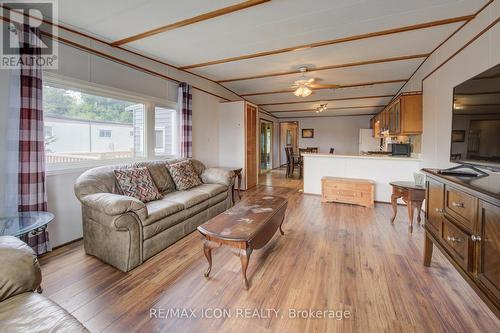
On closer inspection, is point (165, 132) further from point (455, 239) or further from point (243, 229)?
point (455, 239)

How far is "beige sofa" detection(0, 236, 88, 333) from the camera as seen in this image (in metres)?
0.87

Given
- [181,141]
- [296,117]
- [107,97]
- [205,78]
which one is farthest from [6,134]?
[296,117]

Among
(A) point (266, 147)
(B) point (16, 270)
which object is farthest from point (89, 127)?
(A) point (266, 147)

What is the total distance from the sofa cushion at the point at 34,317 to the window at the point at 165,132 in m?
3.14

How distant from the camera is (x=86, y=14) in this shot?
2.31m

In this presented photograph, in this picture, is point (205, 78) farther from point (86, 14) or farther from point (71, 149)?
point (71, 149)

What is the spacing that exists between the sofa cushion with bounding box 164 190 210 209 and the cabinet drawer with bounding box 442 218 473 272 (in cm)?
252

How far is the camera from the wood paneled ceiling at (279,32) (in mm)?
2193

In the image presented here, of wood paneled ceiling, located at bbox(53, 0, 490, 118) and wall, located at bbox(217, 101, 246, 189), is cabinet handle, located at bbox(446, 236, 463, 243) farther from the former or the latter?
wall, located at bbox(217, 101, 246, 189)

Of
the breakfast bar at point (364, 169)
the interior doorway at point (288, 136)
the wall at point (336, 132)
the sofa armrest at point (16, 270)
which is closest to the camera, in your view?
the sofa armrest at point (16, 270)

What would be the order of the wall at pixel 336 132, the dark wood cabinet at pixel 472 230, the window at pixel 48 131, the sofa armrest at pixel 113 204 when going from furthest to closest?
the wall at pixel 336 132 < the window at pixel 48 131 < the sofa armrest at pixel 113 204 < the dark wood cabinet at pixel 472 230

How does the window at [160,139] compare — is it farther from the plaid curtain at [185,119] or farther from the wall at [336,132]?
the wall at [336,132]

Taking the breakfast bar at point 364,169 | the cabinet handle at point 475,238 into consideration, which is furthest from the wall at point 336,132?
the cabinet handle at point 475,238

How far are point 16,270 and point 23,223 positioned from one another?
896 mm
